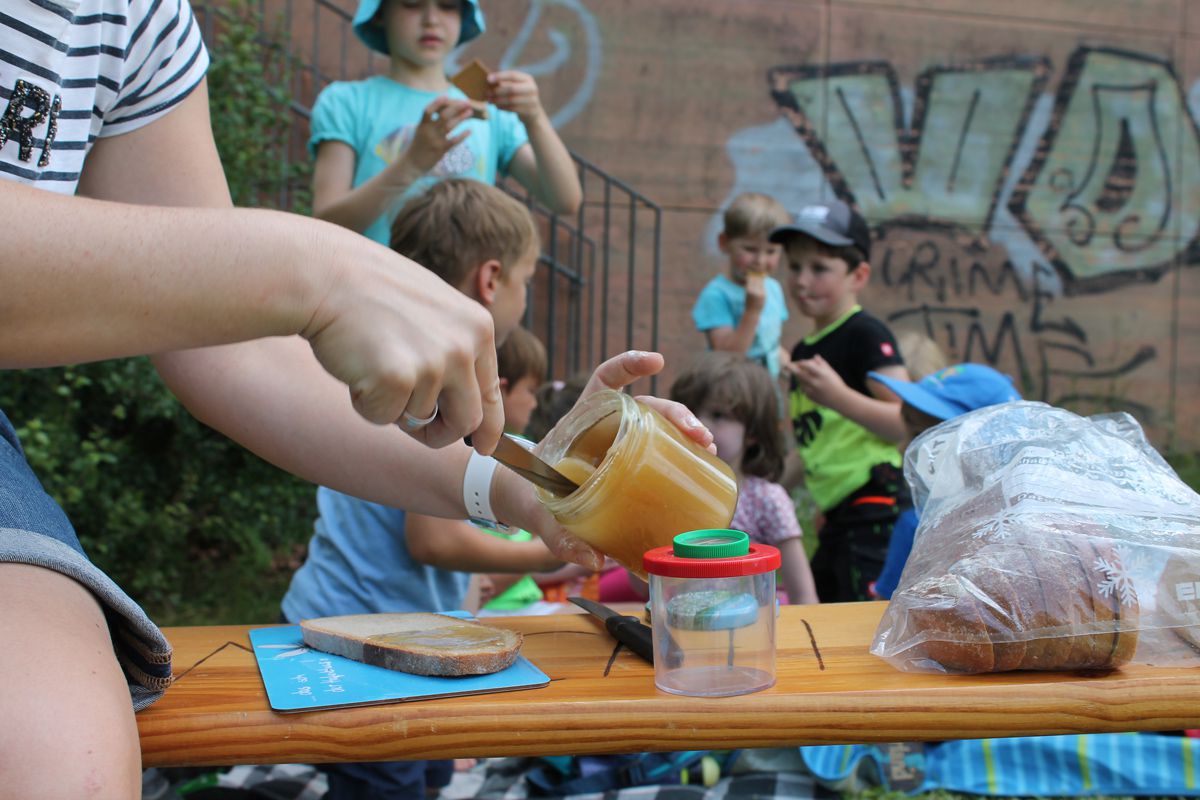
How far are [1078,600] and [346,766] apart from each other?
4.87ft

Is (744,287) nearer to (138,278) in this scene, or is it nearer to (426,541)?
(426,541)

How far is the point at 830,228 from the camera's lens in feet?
13.5

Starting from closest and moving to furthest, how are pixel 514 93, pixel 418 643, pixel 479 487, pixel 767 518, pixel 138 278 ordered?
pixel 138 278 → pixel 418 643 → pixel 479 487 → pixel 767 518 → pixel 514 93

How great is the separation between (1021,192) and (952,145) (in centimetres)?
54

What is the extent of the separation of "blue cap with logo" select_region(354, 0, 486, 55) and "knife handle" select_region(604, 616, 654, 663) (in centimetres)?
271

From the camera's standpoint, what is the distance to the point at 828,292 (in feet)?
13.0

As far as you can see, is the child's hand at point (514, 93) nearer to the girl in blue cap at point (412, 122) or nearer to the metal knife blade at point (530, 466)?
the girl in blue cap at point (412, 122)

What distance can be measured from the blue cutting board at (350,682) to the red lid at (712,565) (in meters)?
0.18

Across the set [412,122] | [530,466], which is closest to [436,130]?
[412,122]

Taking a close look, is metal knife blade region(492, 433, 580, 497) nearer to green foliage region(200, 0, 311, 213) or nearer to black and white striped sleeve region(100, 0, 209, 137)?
black and white striped sleeve region(100, 0, 209, 137)

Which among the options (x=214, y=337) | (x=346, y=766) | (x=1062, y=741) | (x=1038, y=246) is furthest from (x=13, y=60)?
(x=1038, y=246)

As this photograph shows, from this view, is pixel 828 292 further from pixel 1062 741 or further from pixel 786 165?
pixel 786 165

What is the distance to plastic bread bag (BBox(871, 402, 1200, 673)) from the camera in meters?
1.20

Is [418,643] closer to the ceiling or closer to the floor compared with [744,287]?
closer to the floor
